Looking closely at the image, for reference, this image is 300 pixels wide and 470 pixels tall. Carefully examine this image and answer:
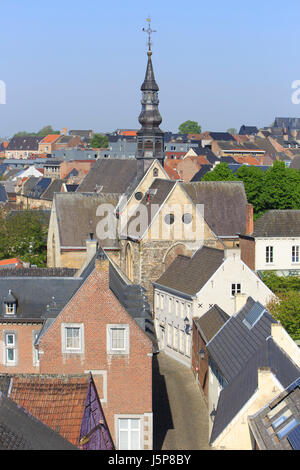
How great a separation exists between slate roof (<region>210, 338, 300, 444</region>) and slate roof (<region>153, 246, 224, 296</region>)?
17.4 m

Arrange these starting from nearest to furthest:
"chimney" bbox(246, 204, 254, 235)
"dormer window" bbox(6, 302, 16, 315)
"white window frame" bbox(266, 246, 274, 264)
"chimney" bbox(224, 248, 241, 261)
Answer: "dormer window" bbox(6, 302, 16, 315)
"chimney" bbox(224, 248, 241, 261)
"white window frame" bbox(266, 246, 274, 264)
"chimney" bbox(246, 204, 254, 235)

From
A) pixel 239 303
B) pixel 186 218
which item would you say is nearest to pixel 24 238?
pixel 186 218

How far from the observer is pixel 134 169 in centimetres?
6919

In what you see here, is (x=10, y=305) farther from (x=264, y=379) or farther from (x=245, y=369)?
(x=264, y=379)

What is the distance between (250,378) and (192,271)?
2278 cm

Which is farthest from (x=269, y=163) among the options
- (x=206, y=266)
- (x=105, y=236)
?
(x=206, y=266)

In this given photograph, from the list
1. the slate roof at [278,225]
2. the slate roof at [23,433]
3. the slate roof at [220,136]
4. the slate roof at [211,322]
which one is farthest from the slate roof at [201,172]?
the slate roof at [23,433]

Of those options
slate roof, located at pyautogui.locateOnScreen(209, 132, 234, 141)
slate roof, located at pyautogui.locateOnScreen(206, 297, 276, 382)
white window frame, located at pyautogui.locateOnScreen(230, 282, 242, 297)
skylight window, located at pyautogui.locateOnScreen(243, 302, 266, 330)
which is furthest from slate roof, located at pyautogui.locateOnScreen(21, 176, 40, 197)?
skylight window, located at pyautogui.locateOnScreen(243, 302, 266, 330)

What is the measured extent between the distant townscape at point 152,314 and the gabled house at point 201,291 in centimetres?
8

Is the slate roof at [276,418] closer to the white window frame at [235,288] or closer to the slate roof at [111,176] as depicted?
the white window frame at [235,288]

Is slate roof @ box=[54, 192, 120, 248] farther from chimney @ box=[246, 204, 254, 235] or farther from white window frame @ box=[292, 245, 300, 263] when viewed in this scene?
white window frame @ box=[292, 245, 300, 263]

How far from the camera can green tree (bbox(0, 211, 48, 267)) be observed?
6425 centimetres
